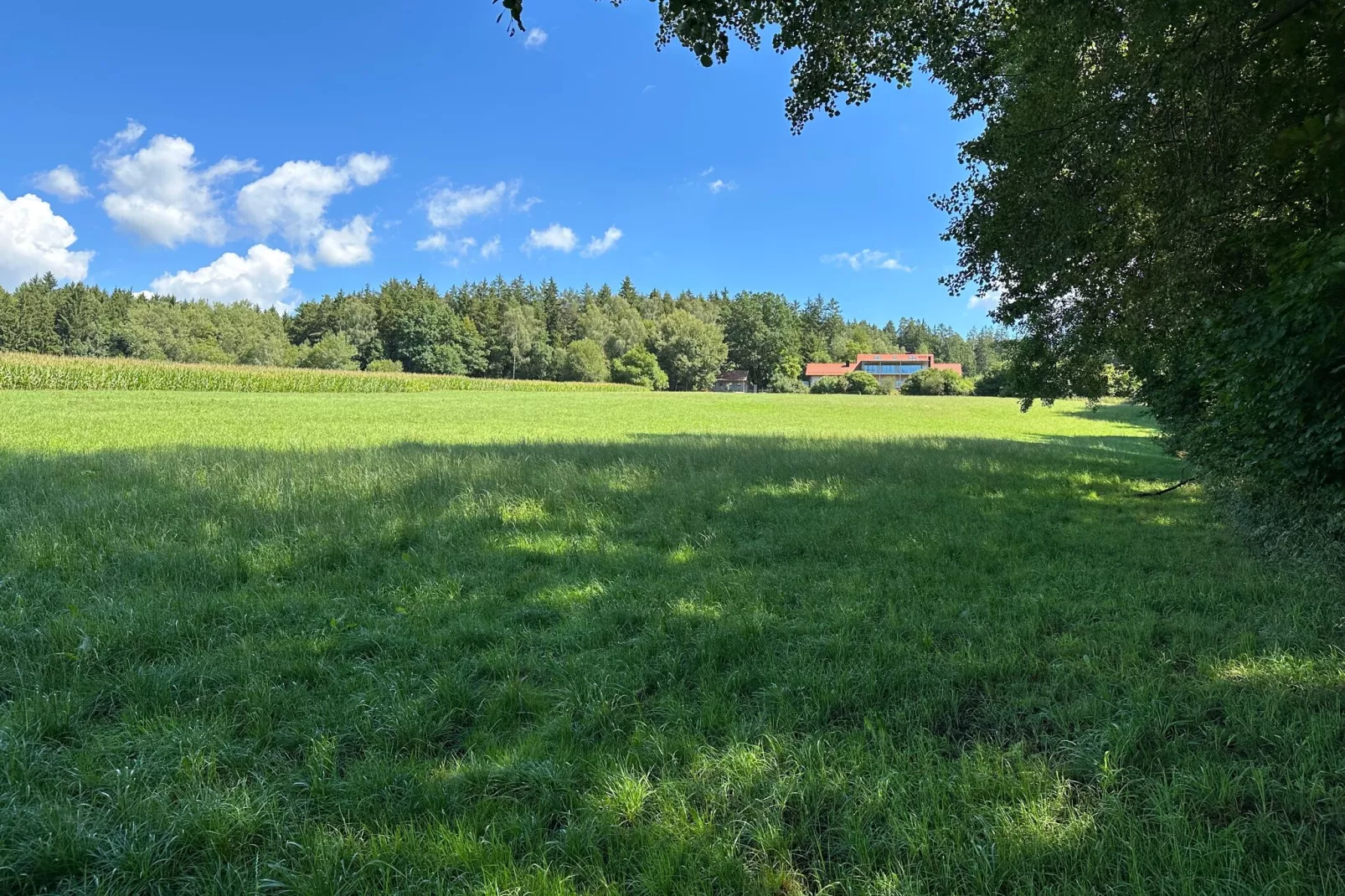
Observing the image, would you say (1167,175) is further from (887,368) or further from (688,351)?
(887,368)

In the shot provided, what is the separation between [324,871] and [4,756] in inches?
72.5

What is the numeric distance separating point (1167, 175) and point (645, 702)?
732 centimetres

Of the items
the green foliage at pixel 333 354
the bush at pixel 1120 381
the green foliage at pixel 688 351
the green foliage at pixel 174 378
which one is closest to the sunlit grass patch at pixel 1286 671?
the bush at pixel 1120 381

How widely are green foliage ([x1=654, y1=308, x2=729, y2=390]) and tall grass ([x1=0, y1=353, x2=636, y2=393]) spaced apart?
43.6m

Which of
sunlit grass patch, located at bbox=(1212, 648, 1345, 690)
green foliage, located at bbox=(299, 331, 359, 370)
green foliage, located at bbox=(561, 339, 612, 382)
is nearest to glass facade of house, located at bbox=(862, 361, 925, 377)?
green foliage, located at bbox=(561, 339, 612, 382)

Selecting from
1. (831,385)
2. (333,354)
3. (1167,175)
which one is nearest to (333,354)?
(333,354)

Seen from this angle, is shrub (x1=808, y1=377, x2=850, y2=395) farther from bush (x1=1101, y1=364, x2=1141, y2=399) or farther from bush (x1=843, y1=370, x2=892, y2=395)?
bush (x1=1101, y1=364, x2=1141, y2=399)

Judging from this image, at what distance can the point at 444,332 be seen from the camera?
9300 centimetres

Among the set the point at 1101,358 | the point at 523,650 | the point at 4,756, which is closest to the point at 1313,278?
the point at 523,650

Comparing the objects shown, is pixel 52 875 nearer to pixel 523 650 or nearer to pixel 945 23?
pixel 523 650

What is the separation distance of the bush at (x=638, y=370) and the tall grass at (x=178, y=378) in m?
34.5

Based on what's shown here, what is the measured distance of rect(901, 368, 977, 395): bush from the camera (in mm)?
84562

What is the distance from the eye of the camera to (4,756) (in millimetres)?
2736

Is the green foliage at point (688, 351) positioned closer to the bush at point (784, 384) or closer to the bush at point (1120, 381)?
the bush at point (784, 384)
